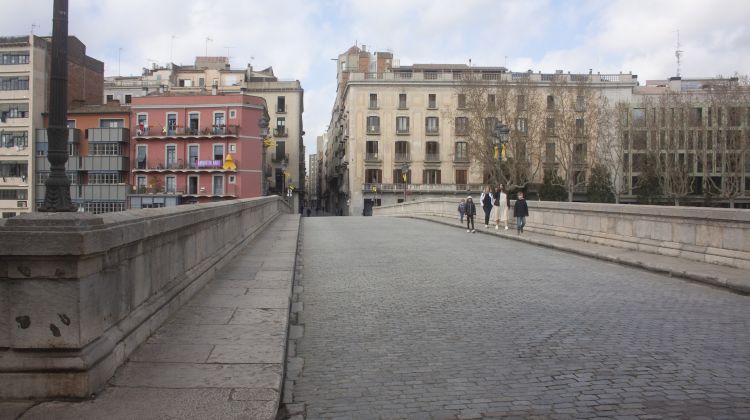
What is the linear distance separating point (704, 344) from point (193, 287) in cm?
578

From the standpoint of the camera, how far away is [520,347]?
6.00 metres

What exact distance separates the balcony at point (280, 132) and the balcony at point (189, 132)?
685 inches

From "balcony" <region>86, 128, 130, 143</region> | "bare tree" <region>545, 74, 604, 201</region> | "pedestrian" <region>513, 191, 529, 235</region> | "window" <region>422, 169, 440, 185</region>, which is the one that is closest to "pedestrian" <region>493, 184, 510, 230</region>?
"pedestrian" <region>513, 191, 529, 235</region>

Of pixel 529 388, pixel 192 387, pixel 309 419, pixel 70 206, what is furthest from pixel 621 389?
pixel 70 206

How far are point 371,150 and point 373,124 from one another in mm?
3295

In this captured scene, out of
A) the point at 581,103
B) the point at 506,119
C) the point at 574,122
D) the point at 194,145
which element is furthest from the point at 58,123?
the point at 194,145

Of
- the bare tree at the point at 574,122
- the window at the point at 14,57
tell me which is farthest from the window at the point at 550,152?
the window at the point at 14,57

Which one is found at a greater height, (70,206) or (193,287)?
(70,206)

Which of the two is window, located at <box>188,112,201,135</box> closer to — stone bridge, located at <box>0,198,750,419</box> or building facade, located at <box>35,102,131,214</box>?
building facade, located at <box>35,102,131,214</box>

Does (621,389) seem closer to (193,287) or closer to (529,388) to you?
(529,388)

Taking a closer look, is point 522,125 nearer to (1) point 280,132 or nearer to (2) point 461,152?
(2) point 461,152

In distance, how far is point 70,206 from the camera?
491 centimetres

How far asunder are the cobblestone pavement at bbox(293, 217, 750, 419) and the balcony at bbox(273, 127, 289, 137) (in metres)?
77.4

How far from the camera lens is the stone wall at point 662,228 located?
11773mm
